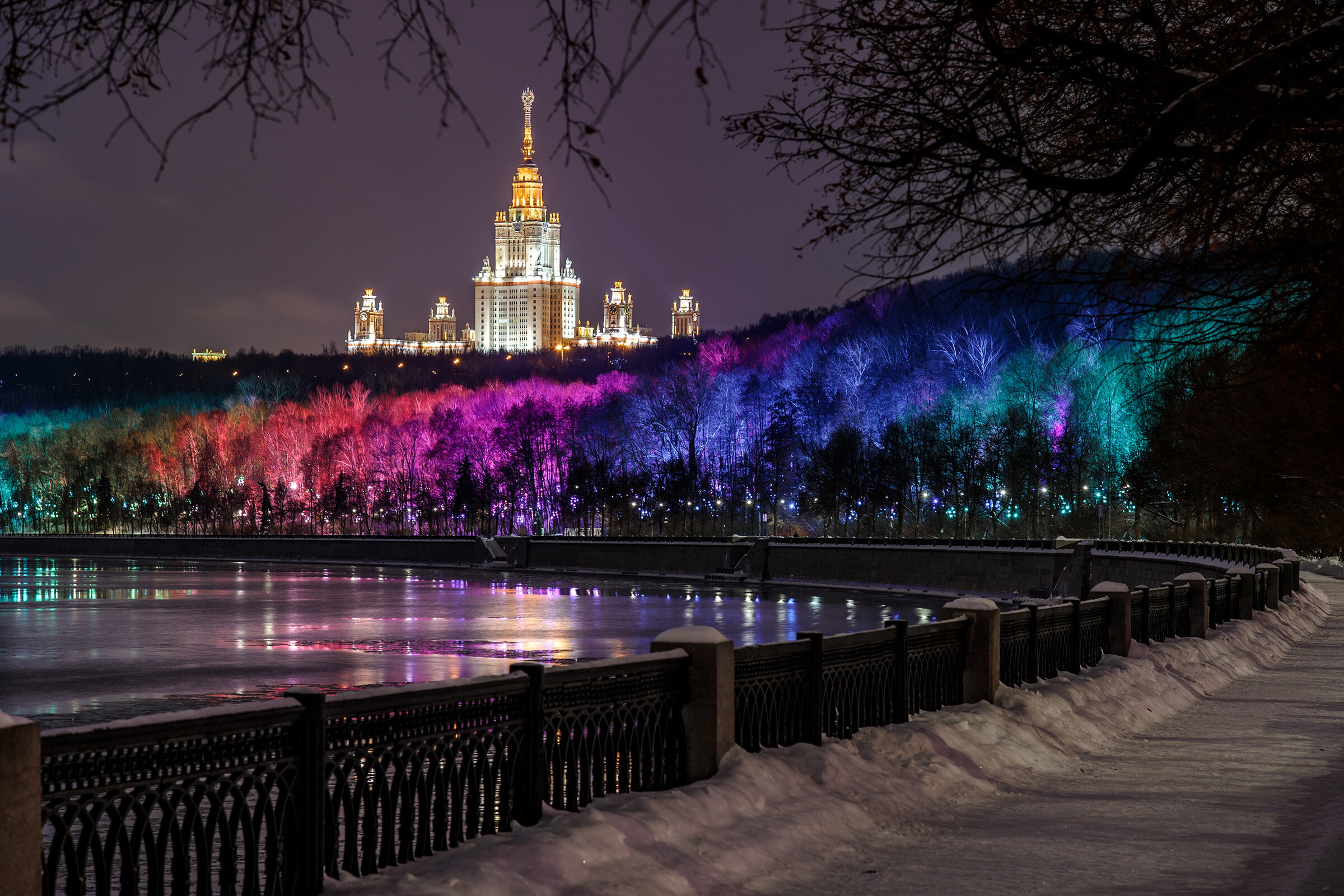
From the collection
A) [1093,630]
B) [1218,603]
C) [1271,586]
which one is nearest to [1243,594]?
[1218,603]

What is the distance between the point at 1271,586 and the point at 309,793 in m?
27.8

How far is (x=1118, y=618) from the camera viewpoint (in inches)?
738

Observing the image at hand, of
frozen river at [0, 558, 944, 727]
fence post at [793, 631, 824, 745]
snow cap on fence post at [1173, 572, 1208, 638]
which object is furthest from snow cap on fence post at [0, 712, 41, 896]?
snow cap on fence post at [1173, 572, 1208, 638]

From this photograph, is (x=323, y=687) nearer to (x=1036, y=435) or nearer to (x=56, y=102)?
(x=56, y=102)

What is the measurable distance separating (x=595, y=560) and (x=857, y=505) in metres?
17.2

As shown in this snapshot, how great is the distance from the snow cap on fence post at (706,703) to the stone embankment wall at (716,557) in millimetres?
24567

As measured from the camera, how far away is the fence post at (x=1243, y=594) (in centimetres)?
2662

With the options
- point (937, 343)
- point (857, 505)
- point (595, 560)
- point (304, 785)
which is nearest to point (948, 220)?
point (304, 785)

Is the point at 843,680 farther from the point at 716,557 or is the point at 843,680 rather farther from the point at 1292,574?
the point at 716,557

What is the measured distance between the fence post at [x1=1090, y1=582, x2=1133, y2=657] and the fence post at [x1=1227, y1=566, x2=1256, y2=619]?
8.93 m

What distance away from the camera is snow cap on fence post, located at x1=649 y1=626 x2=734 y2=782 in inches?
386

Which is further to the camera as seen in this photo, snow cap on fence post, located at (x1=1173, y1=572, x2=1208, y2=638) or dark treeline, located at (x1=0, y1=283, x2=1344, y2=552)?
dark treeline, located at (x1=0, y1=283, x2=1344, y2=552)

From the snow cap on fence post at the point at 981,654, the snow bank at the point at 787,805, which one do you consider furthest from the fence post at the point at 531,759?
the snow cap on fence post at the point at 981,654

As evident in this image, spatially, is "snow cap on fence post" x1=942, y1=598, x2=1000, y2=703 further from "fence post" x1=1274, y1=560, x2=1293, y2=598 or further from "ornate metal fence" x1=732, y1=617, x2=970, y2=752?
"fence post" x1=1274, y1=560, x2=1293, y2=598
